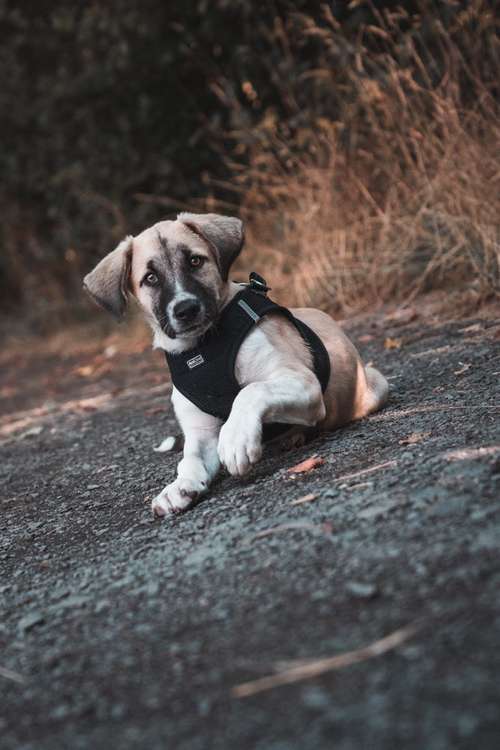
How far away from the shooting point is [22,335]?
13.9 metres

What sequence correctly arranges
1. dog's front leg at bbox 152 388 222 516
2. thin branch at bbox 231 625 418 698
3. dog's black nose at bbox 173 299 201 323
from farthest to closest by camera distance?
dog's black nose at bbox 173 299 201 323, dog's front leg at bbox 152 388 222 516, thin branch at bbox 231 625 418 698

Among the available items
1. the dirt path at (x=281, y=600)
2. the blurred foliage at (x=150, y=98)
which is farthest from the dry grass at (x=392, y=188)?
the dirt path at (x=281, y=600)

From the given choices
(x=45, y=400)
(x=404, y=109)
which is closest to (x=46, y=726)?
(x=404, y=109)

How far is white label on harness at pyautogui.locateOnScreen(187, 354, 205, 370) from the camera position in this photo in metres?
3.88

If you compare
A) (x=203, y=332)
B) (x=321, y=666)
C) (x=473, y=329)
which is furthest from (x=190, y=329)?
(x=473, y=329)

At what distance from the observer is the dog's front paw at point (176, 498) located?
3.46m

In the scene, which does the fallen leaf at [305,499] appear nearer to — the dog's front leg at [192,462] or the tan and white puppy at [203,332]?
the tan and white puppy at [203,332]

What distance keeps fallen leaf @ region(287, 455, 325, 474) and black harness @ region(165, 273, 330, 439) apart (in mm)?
331

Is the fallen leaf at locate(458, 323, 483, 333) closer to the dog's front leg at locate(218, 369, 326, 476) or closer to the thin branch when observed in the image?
the dog's front leg at locate(218, 369, 326, 476)

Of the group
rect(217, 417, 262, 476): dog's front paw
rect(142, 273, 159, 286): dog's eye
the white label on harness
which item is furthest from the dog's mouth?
rect(217, 417, 262, 476): dog's front paw

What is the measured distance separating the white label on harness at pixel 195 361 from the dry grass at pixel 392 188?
2770mm

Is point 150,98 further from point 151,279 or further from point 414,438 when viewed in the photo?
point 414,438

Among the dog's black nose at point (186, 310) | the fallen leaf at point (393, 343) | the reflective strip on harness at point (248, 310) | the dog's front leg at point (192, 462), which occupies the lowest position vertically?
the fallen leaf at point (393, 343)

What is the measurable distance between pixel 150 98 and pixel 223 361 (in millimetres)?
7336
